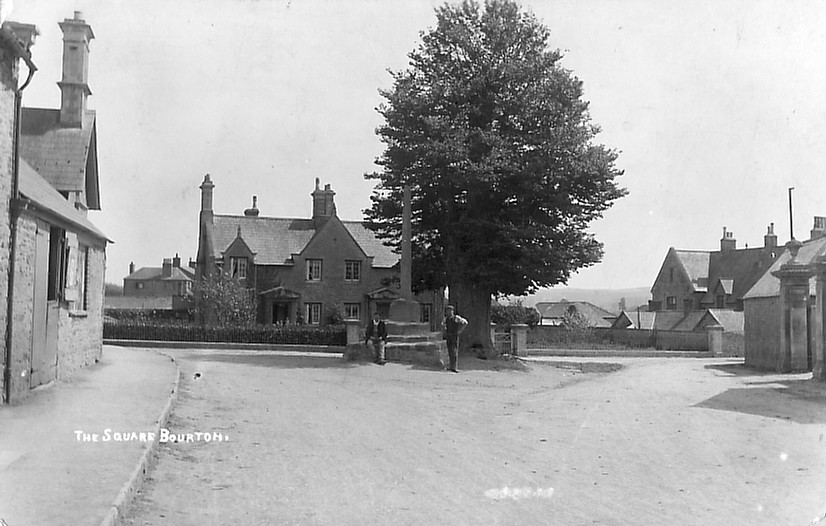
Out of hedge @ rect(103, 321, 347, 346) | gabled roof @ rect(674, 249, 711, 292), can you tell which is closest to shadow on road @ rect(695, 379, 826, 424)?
hedge @ rect(103, 321, 347, 346)

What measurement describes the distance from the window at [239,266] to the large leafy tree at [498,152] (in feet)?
75.4

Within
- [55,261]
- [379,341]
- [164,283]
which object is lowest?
[379,341]

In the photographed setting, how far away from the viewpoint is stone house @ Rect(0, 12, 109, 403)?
1138 centimetres

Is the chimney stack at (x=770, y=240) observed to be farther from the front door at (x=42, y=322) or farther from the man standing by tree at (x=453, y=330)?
the front door at (x=42, y=322)

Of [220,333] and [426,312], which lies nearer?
[220,333]

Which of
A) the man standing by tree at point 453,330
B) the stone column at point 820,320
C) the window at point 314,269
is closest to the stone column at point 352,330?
the man standing by tree at point 453,330

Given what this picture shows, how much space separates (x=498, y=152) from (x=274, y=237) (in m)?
28.4

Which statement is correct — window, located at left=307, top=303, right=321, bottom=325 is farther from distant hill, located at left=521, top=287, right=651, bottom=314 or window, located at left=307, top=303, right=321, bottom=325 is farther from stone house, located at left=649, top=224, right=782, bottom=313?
distant hill, located at left=521, top=287, right=651, bottom=314

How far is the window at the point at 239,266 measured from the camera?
1898 inches

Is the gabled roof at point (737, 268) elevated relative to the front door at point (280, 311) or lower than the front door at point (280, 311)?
elevated

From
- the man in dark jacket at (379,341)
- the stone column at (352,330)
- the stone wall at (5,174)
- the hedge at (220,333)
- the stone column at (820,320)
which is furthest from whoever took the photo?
the hedge at (220,333)

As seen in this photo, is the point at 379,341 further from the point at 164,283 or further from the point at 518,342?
the point at 164,283

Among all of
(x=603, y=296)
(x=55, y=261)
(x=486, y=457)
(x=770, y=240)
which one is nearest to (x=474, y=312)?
(x=55, y=261)

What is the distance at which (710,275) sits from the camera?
63.8 meters
